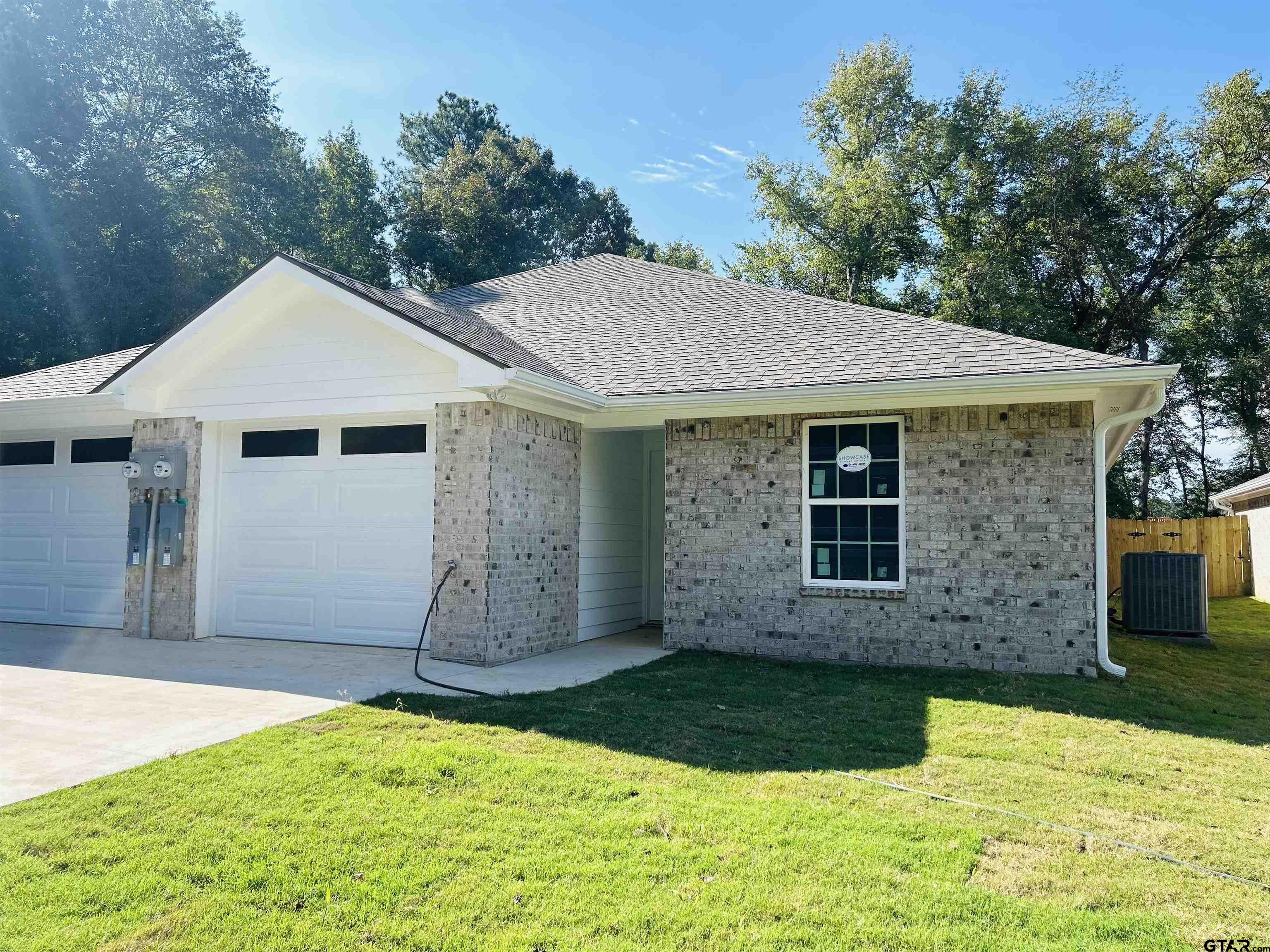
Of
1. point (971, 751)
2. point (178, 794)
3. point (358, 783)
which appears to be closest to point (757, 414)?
point (971, 751)

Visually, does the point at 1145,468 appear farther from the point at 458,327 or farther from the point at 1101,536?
the point at 458,327

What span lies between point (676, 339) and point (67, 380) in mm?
8167

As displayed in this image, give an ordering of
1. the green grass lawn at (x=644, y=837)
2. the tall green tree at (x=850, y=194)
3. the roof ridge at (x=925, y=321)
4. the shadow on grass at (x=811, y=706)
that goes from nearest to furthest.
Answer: the green grass lawn at (x=644, y=837) → the shadow on grass at (x=811, y=706) → the roof ridge at (x=925, y=321) → the tall green tree at (x=850, y=194)

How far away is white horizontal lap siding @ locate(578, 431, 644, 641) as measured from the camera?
394 inches

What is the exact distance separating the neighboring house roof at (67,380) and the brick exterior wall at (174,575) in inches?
36.4

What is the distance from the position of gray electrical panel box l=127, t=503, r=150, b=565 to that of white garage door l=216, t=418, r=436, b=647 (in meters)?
0.80

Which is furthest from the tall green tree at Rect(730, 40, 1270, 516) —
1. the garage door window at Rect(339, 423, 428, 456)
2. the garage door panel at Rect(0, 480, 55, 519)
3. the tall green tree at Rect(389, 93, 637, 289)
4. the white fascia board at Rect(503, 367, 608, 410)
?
the garage door panel at Rect(0, 480, 55, 519)

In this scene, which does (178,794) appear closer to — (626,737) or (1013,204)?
(626,737)

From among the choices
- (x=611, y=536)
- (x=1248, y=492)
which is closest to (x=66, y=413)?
(x=611, y=536)

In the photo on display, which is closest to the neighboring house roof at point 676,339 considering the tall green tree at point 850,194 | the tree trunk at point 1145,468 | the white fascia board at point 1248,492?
the white fascia board at point 1248,492

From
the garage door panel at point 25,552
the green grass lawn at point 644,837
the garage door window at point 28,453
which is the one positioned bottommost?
the green grass lawn at point 644,837

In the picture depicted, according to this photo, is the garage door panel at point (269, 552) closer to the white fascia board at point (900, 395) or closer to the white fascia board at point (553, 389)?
the white fascia board at point (553, 389)

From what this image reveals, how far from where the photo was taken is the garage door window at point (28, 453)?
11062mm

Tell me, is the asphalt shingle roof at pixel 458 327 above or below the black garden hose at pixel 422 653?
above
